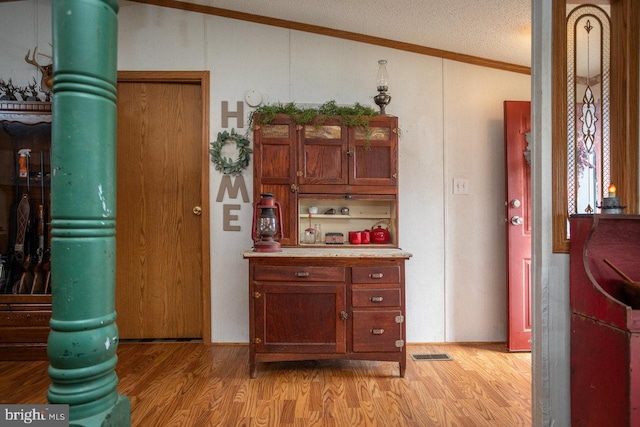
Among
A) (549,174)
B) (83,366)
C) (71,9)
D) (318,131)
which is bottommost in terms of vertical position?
(83,366)

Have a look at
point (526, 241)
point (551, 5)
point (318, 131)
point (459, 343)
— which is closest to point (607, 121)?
point (551, 5)

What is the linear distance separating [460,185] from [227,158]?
195 cm

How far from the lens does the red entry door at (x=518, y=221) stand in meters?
2.88

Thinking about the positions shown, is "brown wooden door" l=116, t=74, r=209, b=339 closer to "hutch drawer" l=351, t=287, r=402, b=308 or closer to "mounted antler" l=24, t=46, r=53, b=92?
"mounted antler" l=24, t=46, r=53, b=92

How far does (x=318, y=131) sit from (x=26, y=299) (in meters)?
2.45

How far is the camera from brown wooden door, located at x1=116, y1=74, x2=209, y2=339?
3.06m

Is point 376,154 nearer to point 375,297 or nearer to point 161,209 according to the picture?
point 375,297

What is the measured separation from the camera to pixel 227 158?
9.80ft

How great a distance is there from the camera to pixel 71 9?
1.79 ft

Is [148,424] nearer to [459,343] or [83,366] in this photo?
[83,366]

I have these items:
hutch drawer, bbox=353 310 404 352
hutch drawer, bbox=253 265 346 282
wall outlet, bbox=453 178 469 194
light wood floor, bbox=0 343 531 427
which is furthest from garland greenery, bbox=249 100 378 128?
light wood floor, bbox=0 343 531 427

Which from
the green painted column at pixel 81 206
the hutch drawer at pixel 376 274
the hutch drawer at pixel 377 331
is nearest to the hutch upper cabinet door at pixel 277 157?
the hutch drawer at pixel 376 274

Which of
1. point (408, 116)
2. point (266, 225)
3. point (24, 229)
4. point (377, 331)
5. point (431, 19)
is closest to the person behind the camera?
point (377, 331)

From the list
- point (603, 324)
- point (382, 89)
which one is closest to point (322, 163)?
point (382, 89)
